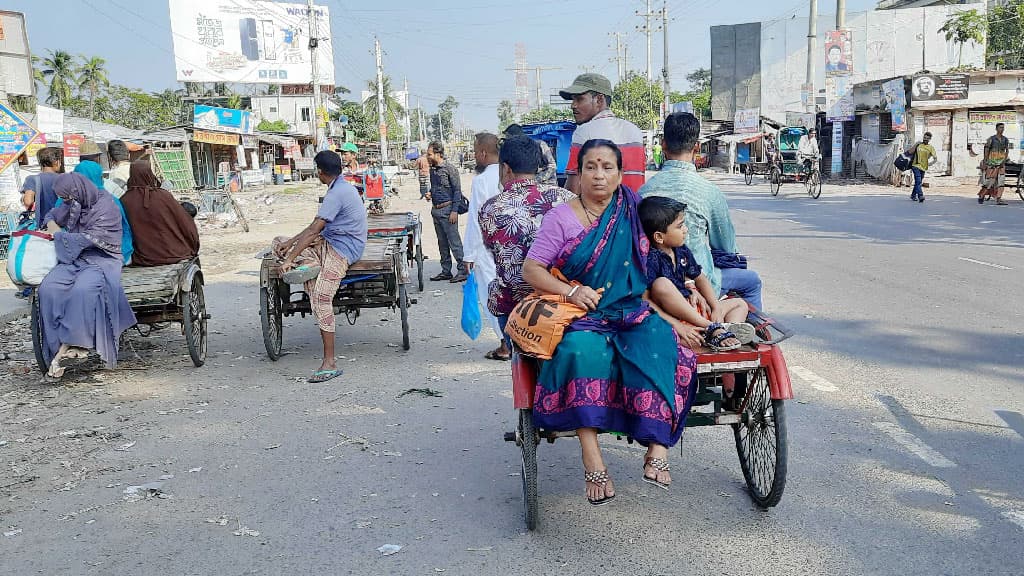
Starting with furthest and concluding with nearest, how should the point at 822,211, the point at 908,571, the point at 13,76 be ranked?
the point at 13,76 → the point at 822,211 → the point at 908,571

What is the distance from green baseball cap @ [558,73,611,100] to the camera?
6148 mm

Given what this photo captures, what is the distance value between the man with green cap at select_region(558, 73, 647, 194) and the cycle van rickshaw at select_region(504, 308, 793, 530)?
158 centimetres

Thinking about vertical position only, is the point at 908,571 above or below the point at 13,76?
below

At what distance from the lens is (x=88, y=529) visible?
4234 mm

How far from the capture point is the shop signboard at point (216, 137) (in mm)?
39747

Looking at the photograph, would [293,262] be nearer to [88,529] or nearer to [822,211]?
[88,529]

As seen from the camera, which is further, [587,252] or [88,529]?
[88,529]

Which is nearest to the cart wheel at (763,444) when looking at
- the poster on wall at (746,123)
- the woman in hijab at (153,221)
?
the woman in hijab at (153,221)

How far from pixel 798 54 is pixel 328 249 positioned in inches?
2427

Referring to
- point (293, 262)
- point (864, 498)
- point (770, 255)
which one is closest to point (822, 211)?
point (770, 255)

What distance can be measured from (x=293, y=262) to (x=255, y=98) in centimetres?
7096

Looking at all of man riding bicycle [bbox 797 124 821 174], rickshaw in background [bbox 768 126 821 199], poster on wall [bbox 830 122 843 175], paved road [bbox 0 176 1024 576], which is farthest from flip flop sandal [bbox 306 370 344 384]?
poster on wall [bbox 830 122 843 175]

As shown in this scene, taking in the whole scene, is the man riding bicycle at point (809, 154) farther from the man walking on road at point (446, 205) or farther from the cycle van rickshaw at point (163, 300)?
the cycle van rickshaw at point (163, 300)

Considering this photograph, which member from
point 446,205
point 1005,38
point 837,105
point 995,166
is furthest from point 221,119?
point 1005,38
